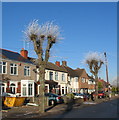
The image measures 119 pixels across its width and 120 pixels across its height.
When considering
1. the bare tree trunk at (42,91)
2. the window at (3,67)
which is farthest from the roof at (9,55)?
the bare tree trunk at (42,91)

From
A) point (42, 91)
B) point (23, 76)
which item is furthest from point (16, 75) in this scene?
point (42, 91)

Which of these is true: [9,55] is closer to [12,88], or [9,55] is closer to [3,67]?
[3,67]

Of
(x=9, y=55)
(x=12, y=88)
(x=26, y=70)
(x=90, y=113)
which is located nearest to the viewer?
(x=90, y=113)

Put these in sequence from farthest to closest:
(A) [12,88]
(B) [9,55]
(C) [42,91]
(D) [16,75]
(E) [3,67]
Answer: (B) [9,55] → (D) [16,75] → (A) [12,88] → (E) [3,67] → (C) [42,91]

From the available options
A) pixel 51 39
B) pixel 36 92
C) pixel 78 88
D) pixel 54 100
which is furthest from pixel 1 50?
pixel 78 88

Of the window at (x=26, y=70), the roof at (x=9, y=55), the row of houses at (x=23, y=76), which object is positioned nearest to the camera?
the row of houses at (x=23, y=76)

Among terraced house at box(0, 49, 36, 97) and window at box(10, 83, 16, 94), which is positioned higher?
terraced house at box(0, 49, 36, 97)

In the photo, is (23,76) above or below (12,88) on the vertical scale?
above

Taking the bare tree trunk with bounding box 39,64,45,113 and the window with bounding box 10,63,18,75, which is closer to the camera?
the bare tree trunk with bounding box 39,64,45,113

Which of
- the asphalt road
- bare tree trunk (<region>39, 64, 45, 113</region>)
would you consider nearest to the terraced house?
bare tree trunk (<region>39, 64, 45, 113</region>)

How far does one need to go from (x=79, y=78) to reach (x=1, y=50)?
25932mm

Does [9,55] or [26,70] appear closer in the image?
[9,55]

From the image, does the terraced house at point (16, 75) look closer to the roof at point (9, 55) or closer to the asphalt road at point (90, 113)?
the roof at point (9, 55)

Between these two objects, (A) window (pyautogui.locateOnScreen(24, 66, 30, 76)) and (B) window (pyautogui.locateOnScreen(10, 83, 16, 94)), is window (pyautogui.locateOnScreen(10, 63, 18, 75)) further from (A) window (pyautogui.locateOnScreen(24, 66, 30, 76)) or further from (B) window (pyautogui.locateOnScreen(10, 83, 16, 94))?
(A) window (pyautogui.locateOnScreen(24, 66, 30, 76))
